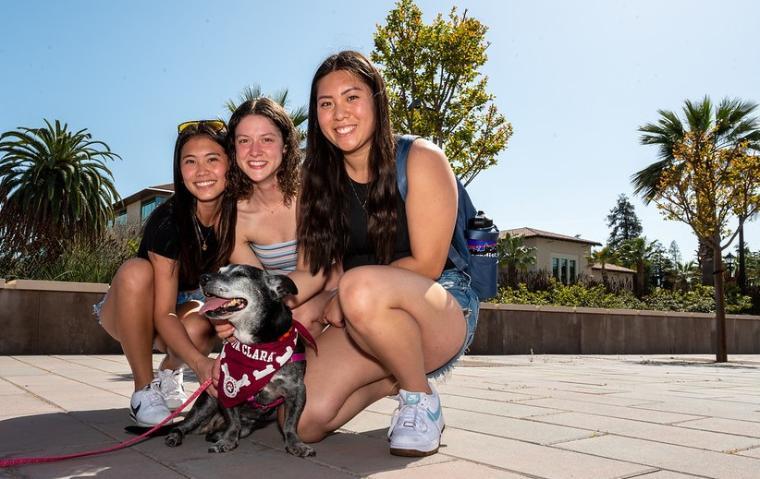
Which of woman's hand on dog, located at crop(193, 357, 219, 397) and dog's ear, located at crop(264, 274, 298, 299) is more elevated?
dog's ear, located at crop(264, 274, 298, 299)

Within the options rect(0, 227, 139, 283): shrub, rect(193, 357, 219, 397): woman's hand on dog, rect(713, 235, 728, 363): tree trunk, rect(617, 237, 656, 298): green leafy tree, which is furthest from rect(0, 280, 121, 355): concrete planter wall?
rect(617, 237, 656, 298): green leafy tree

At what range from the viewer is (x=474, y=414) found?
4.05 meters

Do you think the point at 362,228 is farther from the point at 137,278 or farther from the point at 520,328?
the point at 520,328

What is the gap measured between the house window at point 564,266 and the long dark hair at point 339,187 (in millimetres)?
42389

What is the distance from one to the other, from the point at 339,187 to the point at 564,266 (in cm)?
4384

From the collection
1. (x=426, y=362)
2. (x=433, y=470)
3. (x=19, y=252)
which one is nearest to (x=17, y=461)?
(x=433, y=470)

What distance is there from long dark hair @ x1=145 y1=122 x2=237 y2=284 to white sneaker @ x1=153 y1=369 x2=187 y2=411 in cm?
55

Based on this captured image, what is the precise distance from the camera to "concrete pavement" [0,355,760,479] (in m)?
2.47

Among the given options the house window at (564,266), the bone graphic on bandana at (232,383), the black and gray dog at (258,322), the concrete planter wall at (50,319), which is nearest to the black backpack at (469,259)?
the black and gray dog at (258,322)

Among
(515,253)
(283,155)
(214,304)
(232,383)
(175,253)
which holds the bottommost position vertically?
(232,383)

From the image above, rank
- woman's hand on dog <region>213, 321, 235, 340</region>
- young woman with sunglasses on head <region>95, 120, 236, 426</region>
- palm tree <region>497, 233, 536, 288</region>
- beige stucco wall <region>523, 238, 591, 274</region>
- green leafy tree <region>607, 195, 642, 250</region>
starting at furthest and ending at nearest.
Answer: green leafy tree <region>607, 195, 642, 250</region>
beige stucco wall <region>523, 238, 591, 274</region>
palm tree <region>497, 233, 536, 288</region>
young woman with sunglasses on head <region>95, 120, 236, 426</region>
woman's hand on dog <region>213, 321, 235, 340</region>

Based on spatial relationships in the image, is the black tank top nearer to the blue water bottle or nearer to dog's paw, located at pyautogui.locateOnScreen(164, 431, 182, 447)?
the blue water bottle

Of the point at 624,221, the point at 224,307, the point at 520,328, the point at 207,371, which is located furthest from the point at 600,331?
the point at 624,221

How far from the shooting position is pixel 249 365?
8.95ft
